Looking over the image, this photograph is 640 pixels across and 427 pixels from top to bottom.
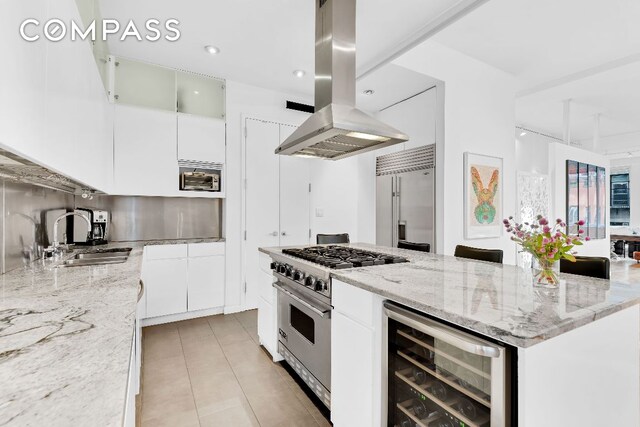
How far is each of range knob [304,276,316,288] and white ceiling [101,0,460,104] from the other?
2217 millimetres

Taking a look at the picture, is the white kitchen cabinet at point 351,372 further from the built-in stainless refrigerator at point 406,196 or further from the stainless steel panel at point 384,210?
the stainless steel panel at point 384,210

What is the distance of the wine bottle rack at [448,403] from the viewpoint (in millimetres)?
1081

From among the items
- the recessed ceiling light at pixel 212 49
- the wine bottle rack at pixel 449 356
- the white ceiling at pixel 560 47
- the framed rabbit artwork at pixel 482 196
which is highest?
the white ceiling at pixel 560 47

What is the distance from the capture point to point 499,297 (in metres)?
1.27

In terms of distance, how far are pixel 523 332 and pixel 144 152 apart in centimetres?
376

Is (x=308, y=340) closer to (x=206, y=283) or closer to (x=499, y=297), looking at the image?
(x=499, y=297)

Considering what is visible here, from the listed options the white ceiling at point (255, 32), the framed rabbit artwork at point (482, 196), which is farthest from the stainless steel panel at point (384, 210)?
the white ceiling at point (255, 32)

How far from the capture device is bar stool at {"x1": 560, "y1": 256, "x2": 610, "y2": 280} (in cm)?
167

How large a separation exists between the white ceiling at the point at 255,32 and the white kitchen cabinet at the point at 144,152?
65 centimetres

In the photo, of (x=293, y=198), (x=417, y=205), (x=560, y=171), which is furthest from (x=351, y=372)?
(x=560, y=171)

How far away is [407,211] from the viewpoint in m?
4.16

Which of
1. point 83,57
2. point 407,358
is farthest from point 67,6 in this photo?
point 407,358

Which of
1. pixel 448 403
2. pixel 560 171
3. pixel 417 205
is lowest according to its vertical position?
pixel 448 403

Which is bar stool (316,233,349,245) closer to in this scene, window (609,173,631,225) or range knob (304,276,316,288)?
range knob (304,276,316,288)
